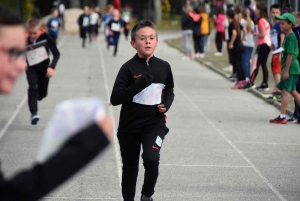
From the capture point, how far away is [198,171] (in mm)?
9211

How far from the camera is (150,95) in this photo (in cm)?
655

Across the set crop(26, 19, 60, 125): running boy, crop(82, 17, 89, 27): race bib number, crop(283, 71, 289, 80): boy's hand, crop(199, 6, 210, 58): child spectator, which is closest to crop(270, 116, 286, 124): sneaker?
crop(283, 71, 289, 80): boy's hand

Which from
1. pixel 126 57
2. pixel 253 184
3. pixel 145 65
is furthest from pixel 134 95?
pixel 126 57

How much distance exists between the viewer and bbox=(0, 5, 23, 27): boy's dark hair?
2.43m

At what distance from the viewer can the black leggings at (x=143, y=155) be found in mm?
6441

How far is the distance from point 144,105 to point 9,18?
413 cm

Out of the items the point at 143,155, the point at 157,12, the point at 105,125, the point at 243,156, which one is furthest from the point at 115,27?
the point at 157,12

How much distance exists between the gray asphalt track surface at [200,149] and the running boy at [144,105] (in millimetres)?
344

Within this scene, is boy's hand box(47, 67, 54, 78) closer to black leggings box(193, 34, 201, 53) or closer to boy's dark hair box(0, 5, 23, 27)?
boy's dark hair box(0, 5, 23, 27)

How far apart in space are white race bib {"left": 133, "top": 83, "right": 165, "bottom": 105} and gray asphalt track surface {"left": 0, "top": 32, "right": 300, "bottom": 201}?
23.7 inches

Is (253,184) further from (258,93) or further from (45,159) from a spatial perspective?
(258,93)

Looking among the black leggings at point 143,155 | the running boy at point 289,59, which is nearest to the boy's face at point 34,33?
the running boy at point 289,59

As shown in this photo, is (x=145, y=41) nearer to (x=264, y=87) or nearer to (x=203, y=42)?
(x=264, y=87)

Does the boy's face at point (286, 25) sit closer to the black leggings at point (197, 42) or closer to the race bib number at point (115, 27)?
the black leggings at point (197, 42)
